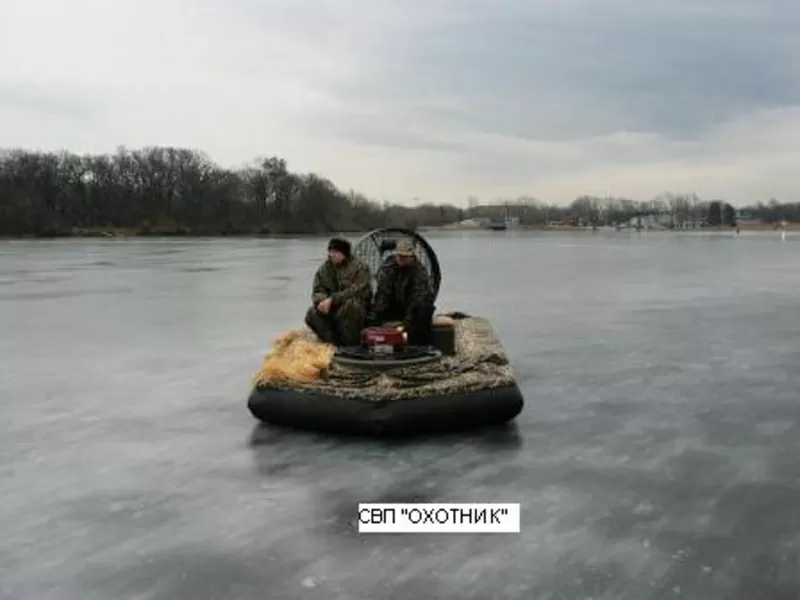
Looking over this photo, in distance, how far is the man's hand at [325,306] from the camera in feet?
20.6

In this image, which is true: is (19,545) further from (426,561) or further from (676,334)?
(676,334)

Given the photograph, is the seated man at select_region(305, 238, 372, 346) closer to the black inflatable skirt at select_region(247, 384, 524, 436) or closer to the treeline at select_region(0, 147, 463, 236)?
the black inflatable skirt at select_region(247, 384, 524, 436)

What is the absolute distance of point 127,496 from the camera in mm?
4082

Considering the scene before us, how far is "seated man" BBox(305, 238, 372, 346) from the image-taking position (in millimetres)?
6316

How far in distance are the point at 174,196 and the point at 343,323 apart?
237ft

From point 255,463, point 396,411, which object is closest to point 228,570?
point 255,463

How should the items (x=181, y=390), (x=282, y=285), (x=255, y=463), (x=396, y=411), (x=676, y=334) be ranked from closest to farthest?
(x=255, y=463) < (x=396, y=411) < (x=181, y=390) < (x=676, y=334) < (x=282, y=285)

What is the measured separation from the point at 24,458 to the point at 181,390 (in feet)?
6.20

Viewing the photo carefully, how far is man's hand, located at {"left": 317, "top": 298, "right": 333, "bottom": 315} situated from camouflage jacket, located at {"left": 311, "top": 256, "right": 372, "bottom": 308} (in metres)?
0.06

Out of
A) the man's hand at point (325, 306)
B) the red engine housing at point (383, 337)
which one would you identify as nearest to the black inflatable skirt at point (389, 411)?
the red engine housing at point (383, 337)

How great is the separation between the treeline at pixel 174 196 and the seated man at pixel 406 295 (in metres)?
58.6

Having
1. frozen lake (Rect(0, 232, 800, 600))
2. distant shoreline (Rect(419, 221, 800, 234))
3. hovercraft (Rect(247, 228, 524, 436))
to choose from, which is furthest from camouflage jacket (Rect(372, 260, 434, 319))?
distant shoreline (Rect(419, 221, 800, 234))

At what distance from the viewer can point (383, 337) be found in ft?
18.3

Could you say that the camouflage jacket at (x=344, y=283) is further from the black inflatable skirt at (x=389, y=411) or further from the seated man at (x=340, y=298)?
the black inflatable skirt at (x=389, y=411)
